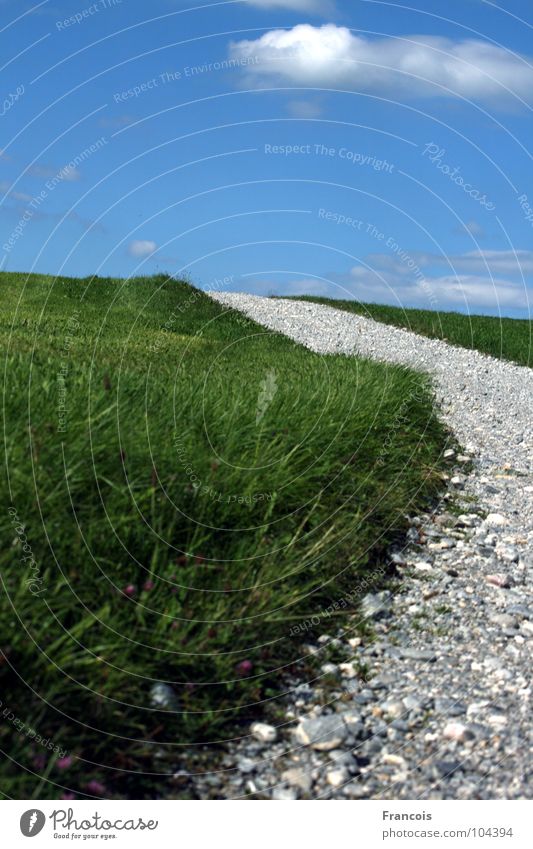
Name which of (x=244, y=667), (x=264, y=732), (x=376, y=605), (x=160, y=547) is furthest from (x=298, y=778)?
(x=376, y=605)

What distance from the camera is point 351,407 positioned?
26.4 feet

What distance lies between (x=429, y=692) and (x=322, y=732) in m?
0.76

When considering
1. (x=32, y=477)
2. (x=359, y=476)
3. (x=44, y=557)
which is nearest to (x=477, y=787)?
(x=44, y=557)

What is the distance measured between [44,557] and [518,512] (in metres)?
4.99

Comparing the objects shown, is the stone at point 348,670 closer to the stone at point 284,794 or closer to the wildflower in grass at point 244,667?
the wildflower in grass at point 244,667

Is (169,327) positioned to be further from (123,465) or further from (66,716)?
(66,716)

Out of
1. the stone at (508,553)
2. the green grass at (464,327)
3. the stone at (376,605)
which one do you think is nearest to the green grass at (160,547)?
the stone at (376,605)

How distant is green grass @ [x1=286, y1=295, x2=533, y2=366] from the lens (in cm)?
1966

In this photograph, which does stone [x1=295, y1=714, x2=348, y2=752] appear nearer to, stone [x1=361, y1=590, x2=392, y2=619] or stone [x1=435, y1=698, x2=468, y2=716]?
stone [x1=435, y1=698, x2=468, y2=716]

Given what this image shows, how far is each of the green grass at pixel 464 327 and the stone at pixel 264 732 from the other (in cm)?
1529

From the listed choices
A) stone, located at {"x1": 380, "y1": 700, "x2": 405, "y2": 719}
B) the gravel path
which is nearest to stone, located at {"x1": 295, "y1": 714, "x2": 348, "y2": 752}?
the gravel path

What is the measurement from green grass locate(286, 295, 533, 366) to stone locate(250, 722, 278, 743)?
1529 cm

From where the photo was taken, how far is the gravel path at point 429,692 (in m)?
4.06

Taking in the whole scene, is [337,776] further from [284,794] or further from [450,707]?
[450,707]
